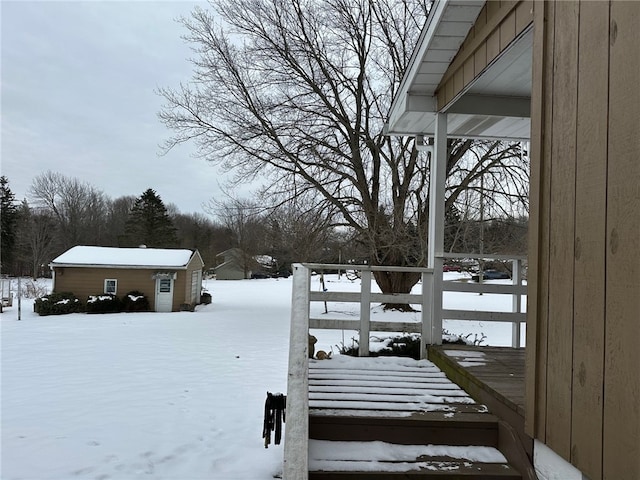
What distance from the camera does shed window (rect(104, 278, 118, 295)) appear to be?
18.8 m

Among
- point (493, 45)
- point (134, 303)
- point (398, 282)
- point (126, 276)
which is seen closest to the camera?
point (493, 45)

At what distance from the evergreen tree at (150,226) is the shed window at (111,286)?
65.6ft

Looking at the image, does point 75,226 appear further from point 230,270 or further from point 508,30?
point 508,30

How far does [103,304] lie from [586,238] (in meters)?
19.5

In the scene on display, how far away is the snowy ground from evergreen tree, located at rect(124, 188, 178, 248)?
25.3 m

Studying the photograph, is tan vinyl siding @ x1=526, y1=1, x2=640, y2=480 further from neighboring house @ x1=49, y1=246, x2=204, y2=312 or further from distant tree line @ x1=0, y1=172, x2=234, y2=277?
distant tree line @ x1=0, y1=172, x2=234, y2=277

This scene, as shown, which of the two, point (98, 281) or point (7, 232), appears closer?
point (98, 281)

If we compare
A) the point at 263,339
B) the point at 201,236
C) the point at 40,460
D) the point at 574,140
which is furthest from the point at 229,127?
the point at 201,236

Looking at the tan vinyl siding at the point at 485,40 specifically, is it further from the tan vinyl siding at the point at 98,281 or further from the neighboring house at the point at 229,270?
the neighboring house at the point at 229,270

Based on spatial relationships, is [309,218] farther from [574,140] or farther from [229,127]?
[574,140]

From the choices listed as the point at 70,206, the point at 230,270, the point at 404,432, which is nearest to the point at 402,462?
the point at 404,432

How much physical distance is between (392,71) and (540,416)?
14.4m

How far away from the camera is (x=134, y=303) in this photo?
61.0 feet

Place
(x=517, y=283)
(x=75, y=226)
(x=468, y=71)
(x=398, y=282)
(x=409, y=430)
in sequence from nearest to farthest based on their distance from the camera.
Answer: (x=409, y=430) < (x=468, y=71) < (x=517, y=283) < (x=398, y=282) < (x=75, y=226)
